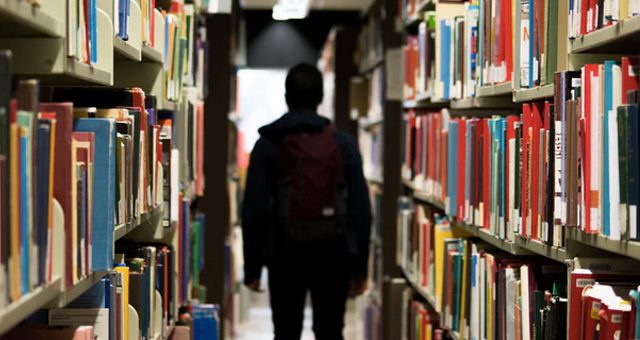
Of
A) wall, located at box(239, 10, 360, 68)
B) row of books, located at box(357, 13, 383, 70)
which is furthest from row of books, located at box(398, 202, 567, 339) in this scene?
wall, located at box(239, 10, 360, 68)

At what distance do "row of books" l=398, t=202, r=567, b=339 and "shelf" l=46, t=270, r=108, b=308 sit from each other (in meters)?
0.98

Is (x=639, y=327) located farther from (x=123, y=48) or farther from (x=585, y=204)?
(x=123, y=48)

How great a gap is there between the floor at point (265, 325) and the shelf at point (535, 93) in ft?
14.4

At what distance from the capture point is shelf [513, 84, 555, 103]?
7.45 ft

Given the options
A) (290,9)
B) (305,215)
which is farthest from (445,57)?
(290,9)

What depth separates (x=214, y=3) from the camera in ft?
14.0

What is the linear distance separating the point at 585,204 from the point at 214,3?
105 inches

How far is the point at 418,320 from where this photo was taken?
13.6 ft

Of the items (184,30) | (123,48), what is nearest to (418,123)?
(184,30)

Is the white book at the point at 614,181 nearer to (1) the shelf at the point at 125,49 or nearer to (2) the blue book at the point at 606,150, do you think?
(2) the blue book at the point at 606,150

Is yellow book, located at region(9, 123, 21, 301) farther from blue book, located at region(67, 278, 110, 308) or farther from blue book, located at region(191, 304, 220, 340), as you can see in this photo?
blue book, located at region(191, 304, 220, 340)

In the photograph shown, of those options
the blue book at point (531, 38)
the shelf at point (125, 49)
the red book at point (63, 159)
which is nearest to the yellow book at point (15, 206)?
the red book at point (63, 159)

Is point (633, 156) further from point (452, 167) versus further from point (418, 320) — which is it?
point (418, 320)

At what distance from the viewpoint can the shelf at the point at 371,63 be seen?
582 centimetres
